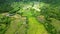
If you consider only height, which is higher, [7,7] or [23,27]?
[7,7]

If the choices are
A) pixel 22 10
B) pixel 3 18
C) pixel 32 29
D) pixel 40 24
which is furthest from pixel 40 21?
pixel 3 18

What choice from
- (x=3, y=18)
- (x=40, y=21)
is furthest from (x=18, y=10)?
(x=40, y=21)

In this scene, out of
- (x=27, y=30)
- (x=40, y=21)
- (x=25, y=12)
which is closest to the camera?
(x=27, y=30)

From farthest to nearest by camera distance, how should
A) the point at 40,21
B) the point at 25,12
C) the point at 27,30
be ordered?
the point at 25,12 < the point at 40,21 < the point at 27,30

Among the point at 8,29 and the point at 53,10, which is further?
the point at 53,10

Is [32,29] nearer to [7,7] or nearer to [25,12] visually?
[25,12]

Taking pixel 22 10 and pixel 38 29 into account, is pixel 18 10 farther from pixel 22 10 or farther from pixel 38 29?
pixel 38 29
